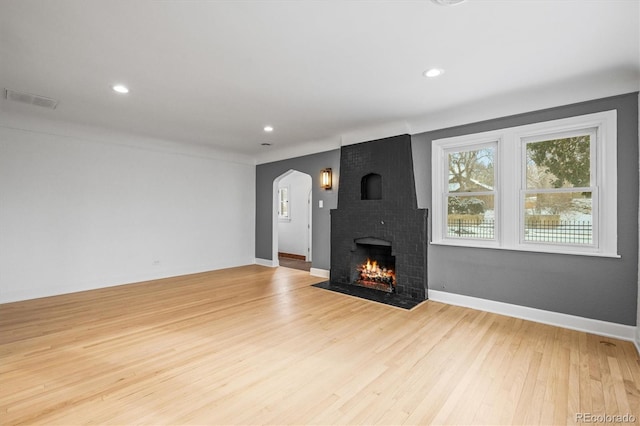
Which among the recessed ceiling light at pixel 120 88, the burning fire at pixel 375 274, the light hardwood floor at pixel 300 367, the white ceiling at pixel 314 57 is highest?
the white ceiling at pixel 314 57

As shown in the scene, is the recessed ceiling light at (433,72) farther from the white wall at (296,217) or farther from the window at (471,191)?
the white wall at (296,217)

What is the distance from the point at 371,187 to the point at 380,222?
67 centimetres

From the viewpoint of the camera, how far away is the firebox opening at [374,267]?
15.9 feet

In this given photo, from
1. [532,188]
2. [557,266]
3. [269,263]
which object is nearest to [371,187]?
[532,188]

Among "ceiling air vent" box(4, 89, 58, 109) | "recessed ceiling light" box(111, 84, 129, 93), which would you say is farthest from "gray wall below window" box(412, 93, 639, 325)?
"ceiling air vent" box(4, 89, 58, 109)

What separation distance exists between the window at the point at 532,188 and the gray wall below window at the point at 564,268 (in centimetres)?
8

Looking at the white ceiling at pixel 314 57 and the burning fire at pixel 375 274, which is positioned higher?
the white ceiling at pixel 314 57

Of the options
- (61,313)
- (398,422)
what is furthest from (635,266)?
(61,313)

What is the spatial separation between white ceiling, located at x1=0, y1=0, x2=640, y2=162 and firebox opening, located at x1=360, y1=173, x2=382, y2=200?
43.9 inches

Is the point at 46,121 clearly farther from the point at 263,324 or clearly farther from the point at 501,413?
the point at 501,413

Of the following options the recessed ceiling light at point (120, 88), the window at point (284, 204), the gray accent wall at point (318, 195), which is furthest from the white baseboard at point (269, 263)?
the recessed ceiling light at point (120, 88)

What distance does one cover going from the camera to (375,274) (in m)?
5.01

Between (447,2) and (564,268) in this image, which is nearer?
(447,2)

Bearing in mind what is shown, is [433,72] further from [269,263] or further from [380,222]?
[269,263]
